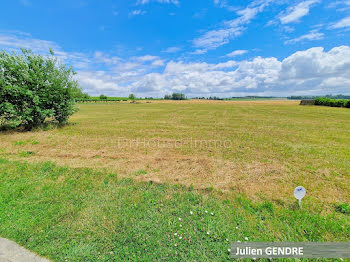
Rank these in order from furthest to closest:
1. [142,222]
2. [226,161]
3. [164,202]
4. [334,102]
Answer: [334,102]
[226,161]
[164,202]
[142,222]

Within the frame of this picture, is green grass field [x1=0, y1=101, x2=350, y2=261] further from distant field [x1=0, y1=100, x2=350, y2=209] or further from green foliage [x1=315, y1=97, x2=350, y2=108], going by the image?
green foliage [x1=315, y1=97, x2=350, y2=108]

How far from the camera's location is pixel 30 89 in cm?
1111

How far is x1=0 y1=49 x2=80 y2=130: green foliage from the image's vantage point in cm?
1025

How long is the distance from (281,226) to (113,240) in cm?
342

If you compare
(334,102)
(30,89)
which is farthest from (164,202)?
(334,102)

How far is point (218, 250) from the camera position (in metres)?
2.43

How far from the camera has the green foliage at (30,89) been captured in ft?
33.6

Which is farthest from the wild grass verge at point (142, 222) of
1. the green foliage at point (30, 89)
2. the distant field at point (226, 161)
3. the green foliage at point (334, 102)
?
the green foliage at point (334, 102)

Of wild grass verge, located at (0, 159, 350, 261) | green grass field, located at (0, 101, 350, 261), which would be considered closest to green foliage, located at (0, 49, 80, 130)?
green grass field, located at (0, 101, 350, 261)

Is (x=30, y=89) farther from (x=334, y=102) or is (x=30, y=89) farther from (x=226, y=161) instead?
(x=334, y=102)

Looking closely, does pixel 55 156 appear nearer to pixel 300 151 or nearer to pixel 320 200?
pixel 320 200

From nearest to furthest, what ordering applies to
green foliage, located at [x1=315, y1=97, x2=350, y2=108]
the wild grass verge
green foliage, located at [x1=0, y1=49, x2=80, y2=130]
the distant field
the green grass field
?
the wild grass verge < the green grass field < the distant field < green foliage, located at [x1=0, y1=49, x2=80, y2=130] < green foliage, located at [x1=315, y1=97, x2=350, y2=108]

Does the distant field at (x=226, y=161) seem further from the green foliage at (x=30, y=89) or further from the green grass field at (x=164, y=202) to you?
the green foliage at (x=30, y=89)

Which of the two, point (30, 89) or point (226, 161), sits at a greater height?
point (30, 89)
